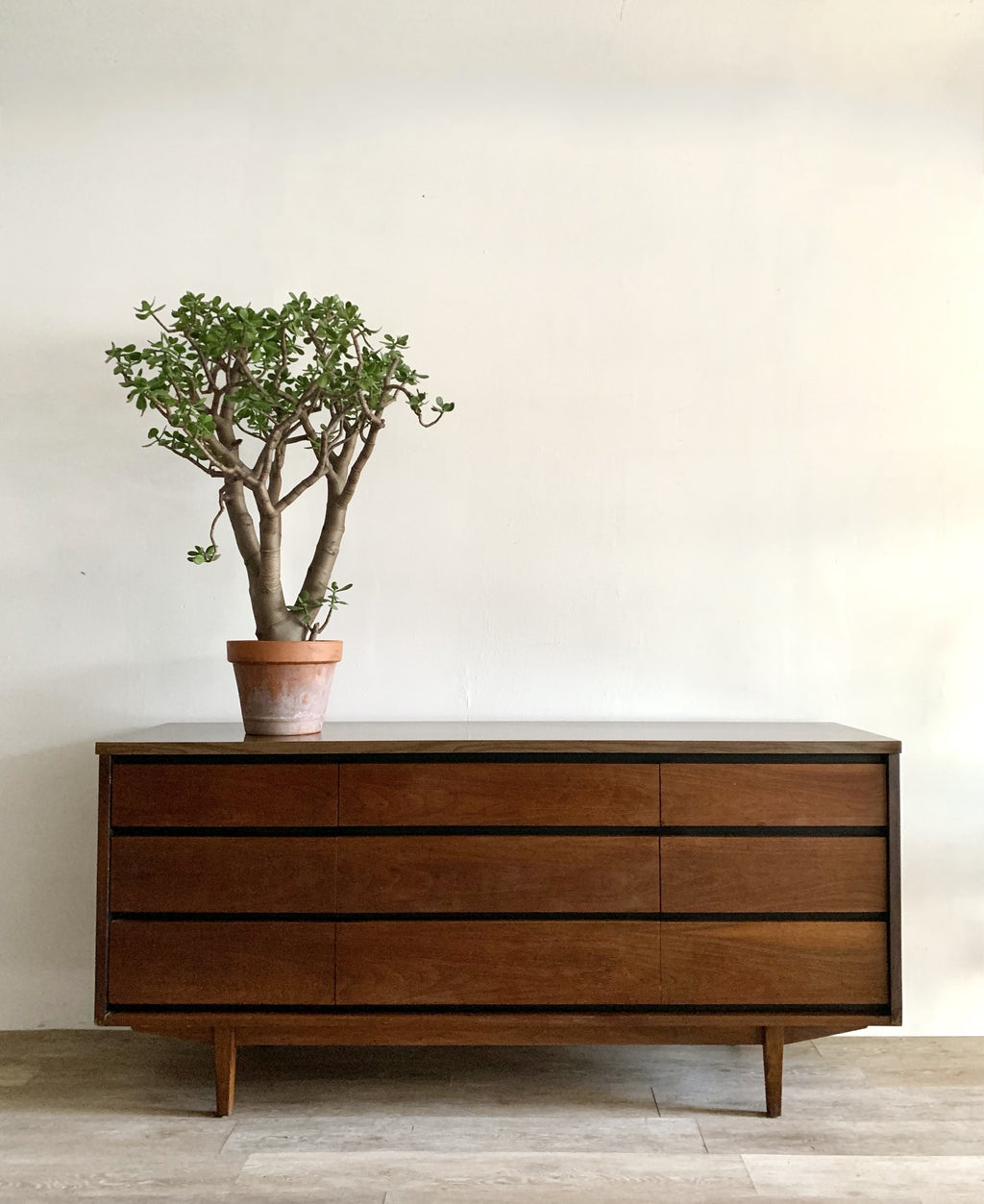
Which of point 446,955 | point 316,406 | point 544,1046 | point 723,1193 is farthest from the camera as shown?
point 544,1046

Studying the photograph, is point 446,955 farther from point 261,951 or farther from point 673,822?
point 673,822

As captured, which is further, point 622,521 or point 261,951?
point 622,521

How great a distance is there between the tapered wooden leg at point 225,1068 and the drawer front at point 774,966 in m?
0.87

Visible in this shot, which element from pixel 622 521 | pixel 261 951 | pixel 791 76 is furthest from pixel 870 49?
pixel 261 951

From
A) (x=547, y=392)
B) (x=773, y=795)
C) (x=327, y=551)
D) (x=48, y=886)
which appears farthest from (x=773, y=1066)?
(x=48, y=886)

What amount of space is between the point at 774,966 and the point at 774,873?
0.59ft

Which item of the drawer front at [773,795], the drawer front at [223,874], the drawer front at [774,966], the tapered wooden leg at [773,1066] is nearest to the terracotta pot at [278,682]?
the drawer front at [223,874]

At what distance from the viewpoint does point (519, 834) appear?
6.51ft

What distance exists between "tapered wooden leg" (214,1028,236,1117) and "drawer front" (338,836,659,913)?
0.35 metres

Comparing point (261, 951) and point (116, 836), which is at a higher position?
point (116, 836)

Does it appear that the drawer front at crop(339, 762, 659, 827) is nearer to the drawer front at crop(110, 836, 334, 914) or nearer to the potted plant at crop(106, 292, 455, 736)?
the drawer front at crop(110, 836, 334, 914)

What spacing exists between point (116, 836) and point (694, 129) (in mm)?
2191

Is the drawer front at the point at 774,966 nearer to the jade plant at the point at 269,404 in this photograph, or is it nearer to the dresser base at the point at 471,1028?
the dresser base at the point at 471,1028

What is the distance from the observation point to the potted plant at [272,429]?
2.05 m
